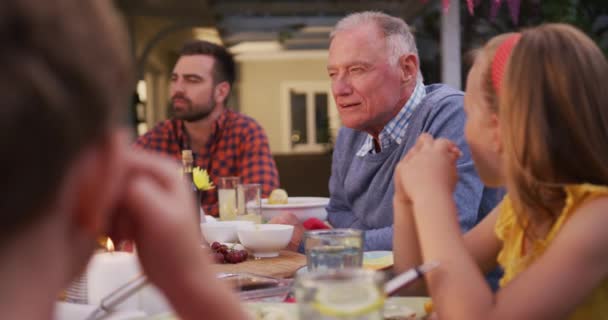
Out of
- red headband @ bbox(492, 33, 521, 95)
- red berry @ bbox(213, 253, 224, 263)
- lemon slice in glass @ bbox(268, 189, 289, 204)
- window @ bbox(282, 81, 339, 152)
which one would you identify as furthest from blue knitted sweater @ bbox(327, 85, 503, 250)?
window @ bbox(282, 81, 339, 152)

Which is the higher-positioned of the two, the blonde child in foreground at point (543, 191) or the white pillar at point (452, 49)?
the white pillar at point (452, 49)

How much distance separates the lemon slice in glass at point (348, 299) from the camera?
0.72 metres

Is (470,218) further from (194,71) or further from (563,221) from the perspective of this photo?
(194,71)

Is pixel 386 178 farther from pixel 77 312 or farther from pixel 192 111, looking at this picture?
pixel 192 111

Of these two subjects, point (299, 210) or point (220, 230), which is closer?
point (220, 230)

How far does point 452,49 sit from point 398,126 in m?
3.34

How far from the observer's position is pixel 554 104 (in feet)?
3.90

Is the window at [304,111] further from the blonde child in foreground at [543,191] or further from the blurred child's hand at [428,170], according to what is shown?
the blonde child in foreground at [543,191]

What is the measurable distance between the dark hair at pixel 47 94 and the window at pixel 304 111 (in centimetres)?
1296

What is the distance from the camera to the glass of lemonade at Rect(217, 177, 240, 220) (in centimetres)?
248

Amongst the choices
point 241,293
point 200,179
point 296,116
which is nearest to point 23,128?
point 241,293

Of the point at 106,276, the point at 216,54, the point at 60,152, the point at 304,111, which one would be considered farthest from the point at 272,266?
the point at 304,111

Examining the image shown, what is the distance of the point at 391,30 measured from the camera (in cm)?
277

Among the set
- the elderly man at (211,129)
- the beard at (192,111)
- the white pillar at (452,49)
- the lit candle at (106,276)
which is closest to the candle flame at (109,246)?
the lit candle at (106,276)
